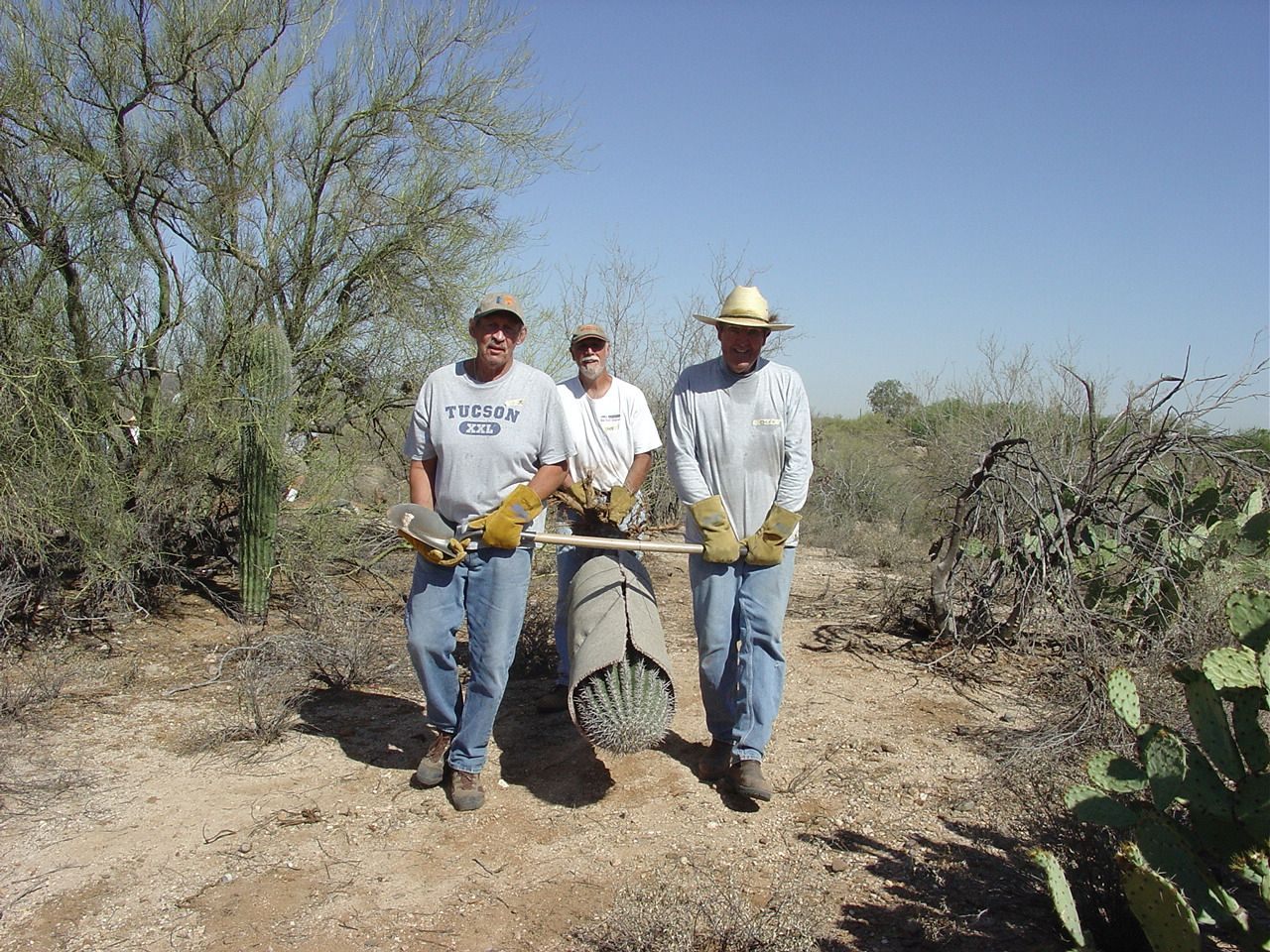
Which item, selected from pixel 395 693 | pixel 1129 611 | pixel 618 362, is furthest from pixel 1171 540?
pixel 618 362

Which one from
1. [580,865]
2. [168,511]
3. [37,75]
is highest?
[37,75]

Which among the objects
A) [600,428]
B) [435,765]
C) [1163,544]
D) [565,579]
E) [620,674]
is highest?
[600,428]

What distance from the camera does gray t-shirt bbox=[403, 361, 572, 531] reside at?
Answer: 14.3 feet

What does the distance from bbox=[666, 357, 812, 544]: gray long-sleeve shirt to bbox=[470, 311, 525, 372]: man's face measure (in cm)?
80

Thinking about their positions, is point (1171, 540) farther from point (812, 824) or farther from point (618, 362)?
point (618, 362)

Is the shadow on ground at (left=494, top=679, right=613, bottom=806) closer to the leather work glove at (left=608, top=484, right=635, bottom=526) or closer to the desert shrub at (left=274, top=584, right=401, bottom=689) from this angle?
the desert shrub at (left=274, top=584, right=401, bottom=689)

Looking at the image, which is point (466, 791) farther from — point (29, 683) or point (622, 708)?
point (29, 683)

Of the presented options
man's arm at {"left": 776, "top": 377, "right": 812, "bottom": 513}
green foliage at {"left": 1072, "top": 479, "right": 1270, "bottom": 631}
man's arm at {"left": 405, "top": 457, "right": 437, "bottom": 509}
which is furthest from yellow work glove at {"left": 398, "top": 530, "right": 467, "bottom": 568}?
green foliage at {"left": 1072, "top": 479, "right": 1270, "bottom": 631}

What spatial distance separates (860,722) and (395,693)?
2.66m

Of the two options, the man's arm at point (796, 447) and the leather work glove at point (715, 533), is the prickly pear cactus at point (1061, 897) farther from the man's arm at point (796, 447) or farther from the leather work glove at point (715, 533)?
the man's arm at point (796, 447)

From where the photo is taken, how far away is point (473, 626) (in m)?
4.48

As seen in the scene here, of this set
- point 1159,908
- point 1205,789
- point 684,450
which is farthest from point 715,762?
point 1159,908

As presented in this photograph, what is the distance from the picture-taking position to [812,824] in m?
4.23

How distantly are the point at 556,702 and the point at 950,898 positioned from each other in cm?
250
